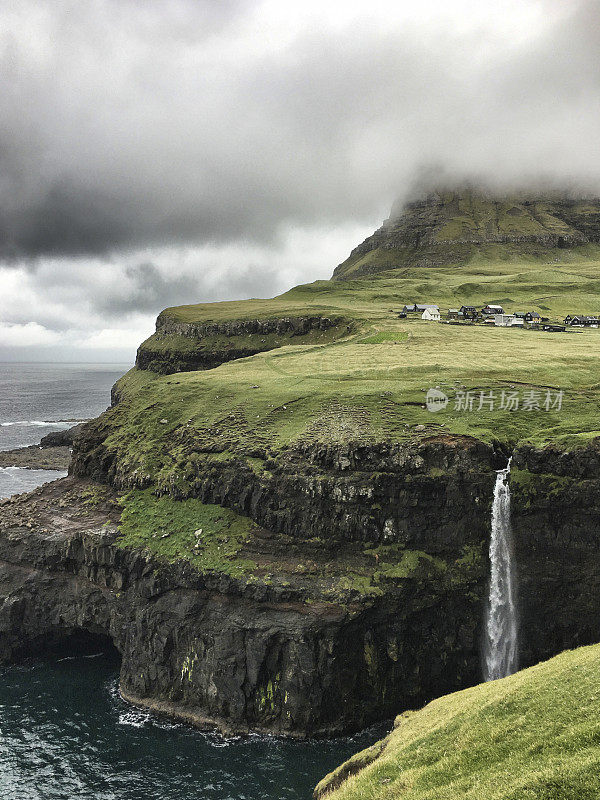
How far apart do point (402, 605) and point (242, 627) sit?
15.0 m

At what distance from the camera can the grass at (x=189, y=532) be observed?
4922 cm

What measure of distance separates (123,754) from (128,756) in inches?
21.1

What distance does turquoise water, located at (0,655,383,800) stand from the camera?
3691cm

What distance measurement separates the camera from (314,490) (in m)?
51.1

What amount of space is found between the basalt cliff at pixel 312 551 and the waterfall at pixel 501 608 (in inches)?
37.8

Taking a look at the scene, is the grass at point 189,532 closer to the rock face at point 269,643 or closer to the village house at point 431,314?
the rock face at point 269,643

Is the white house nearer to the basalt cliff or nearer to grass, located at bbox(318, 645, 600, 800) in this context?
the basalt cliff

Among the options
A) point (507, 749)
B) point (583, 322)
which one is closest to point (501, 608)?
point (507, 749)

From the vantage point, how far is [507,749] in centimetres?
2011

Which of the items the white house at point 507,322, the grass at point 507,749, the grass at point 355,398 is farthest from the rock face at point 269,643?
the white house at point 507,322

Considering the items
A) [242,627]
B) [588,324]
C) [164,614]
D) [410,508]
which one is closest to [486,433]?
[410,508]

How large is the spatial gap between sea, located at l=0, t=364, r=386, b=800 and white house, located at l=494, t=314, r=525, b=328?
105 meters

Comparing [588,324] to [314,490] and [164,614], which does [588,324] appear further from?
[164,614]

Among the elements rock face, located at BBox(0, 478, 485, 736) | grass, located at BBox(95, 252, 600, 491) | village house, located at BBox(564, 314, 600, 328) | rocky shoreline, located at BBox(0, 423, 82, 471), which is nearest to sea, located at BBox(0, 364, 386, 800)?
rock face, located at BBox(0, 478, 485, 736)
